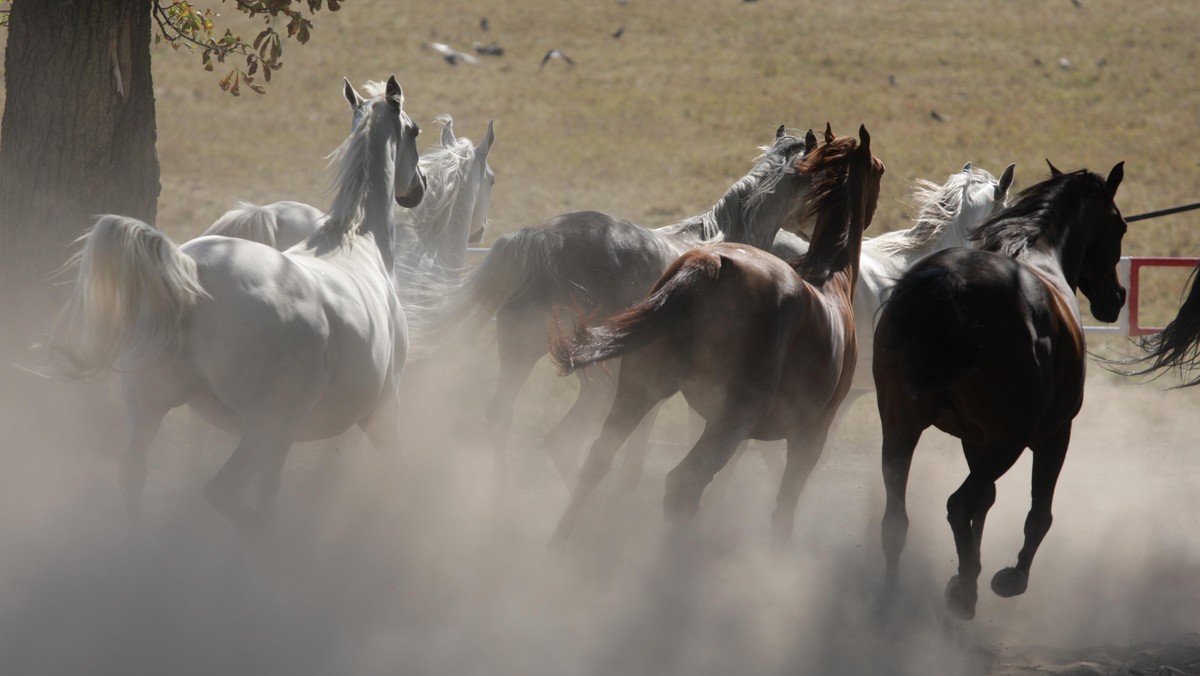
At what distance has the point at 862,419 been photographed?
10344 mm

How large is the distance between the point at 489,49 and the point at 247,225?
33.8 m

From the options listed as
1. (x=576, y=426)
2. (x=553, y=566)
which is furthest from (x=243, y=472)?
(x=576, y=426)

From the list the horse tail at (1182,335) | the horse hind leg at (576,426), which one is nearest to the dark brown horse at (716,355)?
the horse hind leg at (576,426)

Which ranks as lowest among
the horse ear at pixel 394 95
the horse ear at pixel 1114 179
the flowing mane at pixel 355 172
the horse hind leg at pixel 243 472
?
the horse hind leg at pixel 243 472

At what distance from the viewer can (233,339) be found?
4348mm

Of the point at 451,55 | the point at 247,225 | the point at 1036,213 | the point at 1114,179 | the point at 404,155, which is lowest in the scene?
the point at 451,55

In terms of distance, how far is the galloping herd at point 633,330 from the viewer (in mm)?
4379

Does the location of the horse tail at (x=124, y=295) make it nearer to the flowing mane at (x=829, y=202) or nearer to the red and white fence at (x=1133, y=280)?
→ the flowing mane at (x=829, y=202)

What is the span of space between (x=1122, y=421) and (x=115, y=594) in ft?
27.2

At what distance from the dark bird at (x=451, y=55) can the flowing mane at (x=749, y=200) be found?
3229 centimetres

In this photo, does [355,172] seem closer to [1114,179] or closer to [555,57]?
[1114,179]

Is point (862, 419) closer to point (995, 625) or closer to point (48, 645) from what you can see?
point (995, 625)

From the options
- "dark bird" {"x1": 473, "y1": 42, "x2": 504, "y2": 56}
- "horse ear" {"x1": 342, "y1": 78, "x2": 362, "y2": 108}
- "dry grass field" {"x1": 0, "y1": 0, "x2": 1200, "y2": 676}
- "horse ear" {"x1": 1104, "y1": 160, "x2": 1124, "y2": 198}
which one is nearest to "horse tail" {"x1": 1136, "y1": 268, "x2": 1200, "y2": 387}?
"horse ear" {"x1": 1104, "y1": 160, "x2": 1124, "y2": 198}

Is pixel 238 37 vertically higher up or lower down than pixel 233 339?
higher up
